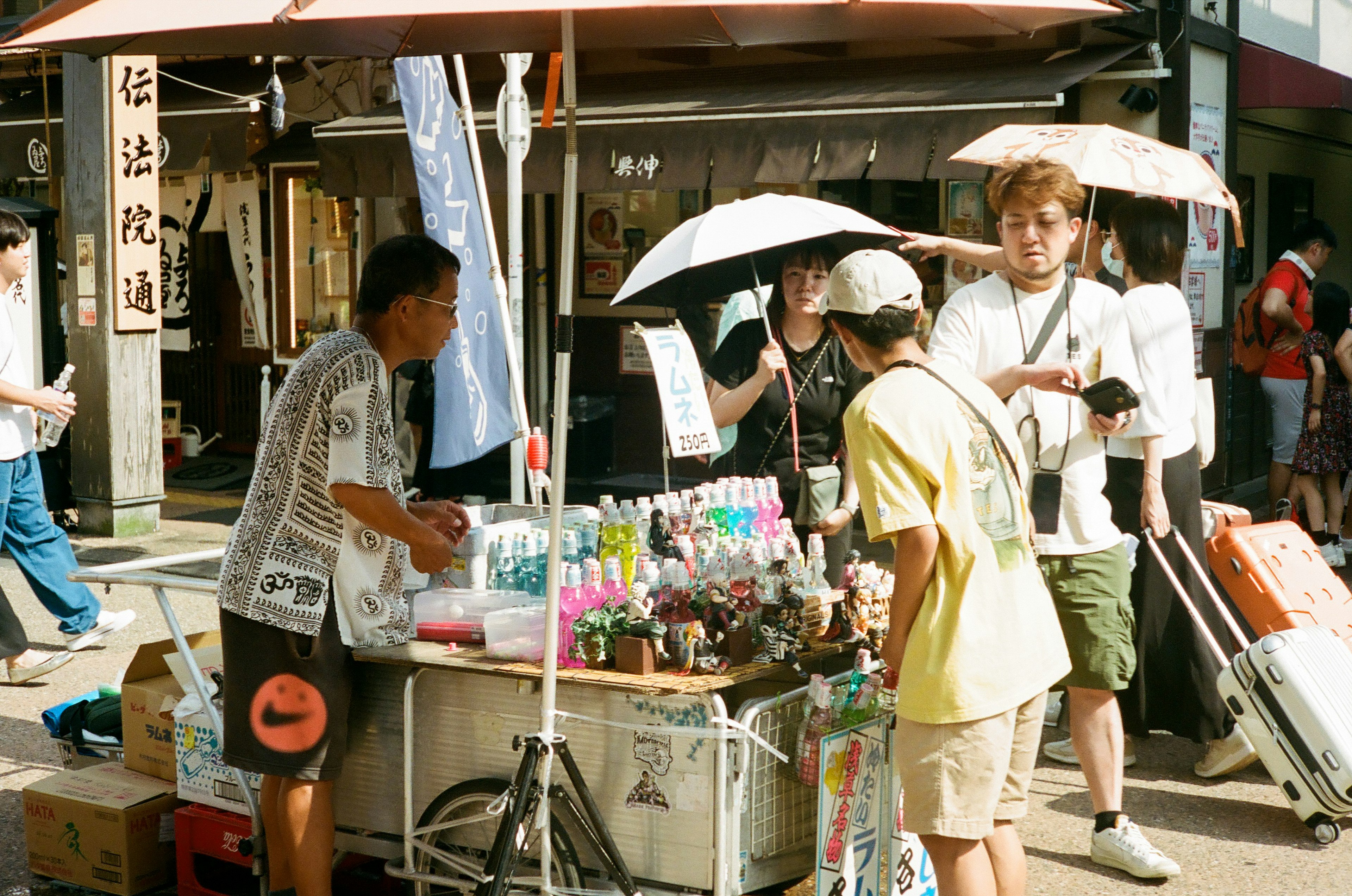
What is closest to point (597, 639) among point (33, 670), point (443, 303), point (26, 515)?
point (443, 303)

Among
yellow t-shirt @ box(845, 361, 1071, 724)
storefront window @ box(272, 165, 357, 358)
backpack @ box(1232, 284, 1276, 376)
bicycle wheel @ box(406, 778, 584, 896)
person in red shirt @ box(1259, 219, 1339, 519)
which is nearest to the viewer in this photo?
yellow t-shirt @ box(845, 361, 1071, 724)

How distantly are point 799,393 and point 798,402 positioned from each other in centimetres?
3

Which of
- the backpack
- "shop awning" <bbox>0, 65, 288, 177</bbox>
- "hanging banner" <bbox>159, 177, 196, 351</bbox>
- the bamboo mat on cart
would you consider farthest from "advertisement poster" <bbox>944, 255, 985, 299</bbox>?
"hanging banner" <bbox>159, 177, 196, 351</bbox>

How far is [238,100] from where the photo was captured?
11.9m

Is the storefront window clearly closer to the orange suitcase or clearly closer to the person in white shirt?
the person in white shirt

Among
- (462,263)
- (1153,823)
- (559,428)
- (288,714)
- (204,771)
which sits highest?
(462,263)

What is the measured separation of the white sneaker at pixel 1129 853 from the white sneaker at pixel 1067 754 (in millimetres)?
1025

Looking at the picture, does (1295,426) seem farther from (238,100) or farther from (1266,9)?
(238,100)

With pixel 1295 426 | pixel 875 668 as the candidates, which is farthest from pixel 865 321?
pixel 1295 426

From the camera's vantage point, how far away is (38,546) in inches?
258

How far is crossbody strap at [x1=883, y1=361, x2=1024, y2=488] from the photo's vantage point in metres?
3.11

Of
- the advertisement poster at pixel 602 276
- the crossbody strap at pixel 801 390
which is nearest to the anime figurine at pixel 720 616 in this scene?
the crossbody strap at pixel 801 390

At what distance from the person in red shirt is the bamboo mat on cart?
254 inches

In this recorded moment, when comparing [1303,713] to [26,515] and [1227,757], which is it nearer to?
[1227,757]
